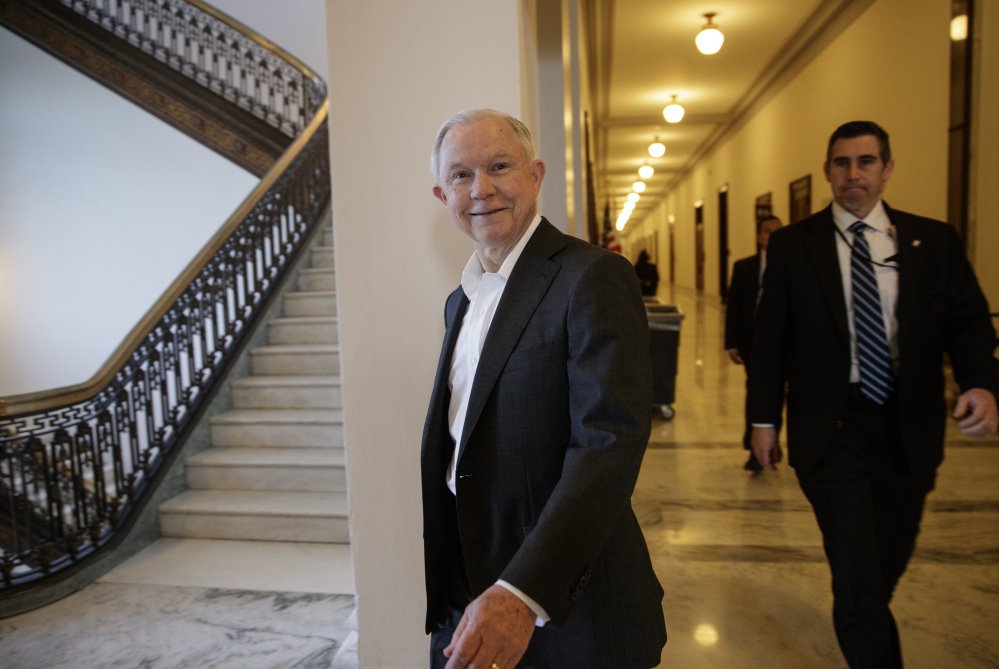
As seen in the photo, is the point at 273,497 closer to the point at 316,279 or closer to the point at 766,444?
the point at 316,279

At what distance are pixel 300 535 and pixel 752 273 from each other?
329 cm

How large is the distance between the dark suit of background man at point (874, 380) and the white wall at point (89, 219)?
27.6ft

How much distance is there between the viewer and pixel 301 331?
19.1ft

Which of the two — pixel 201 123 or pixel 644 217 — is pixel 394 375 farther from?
pixel 644 217

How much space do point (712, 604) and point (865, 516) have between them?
1.11 m

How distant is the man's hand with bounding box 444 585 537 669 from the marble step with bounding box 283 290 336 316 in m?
5.35

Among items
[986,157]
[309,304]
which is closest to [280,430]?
[309,304]

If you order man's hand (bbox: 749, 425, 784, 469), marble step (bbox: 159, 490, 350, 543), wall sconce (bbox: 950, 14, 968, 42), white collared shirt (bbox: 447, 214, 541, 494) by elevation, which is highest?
wall sconce (bbox: 950, 14, 968, 42)

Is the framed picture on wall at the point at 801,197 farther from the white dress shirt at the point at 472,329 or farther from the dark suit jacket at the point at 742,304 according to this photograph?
the white dress shirt at the point at 472,329

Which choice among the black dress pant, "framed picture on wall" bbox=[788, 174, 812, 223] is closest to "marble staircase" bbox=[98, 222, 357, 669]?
the black dress pant

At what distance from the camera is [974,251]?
573 cm

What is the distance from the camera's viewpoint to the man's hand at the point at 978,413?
1.92 meters

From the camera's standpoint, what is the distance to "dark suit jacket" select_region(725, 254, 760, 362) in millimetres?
4547

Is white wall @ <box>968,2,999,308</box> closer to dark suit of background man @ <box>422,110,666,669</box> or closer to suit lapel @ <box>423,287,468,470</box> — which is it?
dark suit of background man @ <box>422,110,666,669</box>
